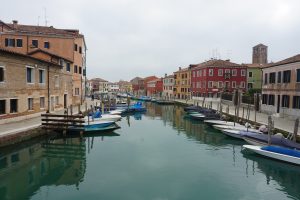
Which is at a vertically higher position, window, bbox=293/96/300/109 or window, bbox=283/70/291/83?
window, bbox=283/70/291/83

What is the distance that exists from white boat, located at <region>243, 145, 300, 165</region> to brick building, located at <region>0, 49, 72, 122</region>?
17.8 metres

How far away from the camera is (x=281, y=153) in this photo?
579 inches

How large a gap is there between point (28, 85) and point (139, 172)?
1457 cm

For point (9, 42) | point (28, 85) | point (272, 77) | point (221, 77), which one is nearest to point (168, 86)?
point (221, 77)

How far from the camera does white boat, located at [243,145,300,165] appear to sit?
1423 cm

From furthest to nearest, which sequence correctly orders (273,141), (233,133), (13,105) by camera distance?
(233,133), (13,105), (273,141)

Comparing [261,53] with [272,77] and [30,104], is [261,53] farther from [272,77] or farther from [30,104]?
[30,104]

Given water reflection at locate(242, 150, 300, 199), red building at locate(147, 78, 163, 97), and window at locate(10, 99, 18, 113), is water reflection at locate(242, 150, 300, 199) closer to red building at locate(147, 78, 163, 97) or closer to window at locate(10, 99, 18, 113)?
window at locate(10, 99, 18, 113)

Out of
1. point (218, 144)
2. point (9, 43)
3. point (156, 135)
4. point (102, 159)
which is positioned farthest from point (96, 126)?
point (9, 43)

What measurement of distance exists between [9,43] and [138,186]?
3354 centimetres

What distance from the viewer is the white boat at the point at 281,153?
14.2 meters

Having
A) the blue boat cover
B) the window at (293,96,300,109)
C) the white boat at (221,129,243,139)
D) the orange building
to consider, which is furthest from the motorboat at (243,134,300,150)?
the orange building

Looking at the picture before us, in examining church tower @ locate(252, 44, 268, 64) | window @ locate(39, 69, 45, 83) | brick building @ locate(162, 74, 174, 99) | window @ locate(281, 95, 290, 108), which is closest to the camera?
window @ locate(39, 69, 45, 83)

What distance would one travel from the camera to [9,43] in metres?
36.6
